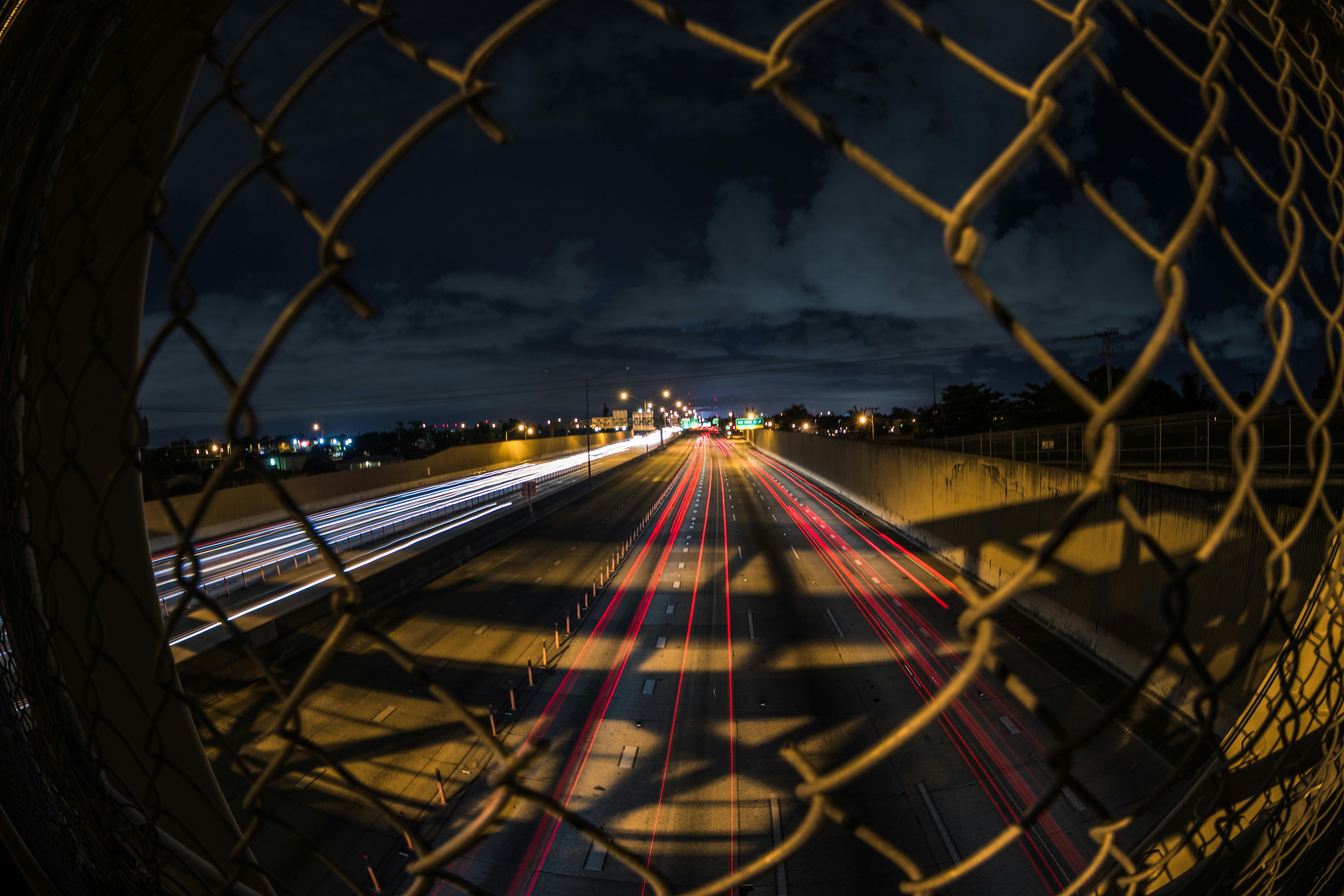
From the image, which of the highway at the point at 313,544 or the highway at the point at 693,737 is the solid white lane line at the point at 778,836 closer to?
the highway at the point at 693,737

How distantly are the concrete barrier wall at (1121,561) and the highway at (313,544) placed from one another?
45.4ft

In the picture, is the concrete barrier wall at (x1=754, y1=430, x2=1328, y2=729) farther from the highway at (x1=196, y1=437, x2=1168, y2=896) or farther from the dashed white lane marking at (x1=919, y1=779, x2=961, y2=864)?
the dashed white lane marking at (x1=919, y1=779, x2=961, y2=864)

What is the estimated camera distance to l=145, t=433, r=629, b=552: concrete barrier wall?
24219 millimetres

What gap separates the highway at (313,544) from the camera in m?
18.0

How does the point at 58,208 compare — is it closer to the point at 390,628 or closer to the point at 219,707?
the point at 219,707

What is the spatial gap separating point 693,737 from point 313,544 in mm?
9584

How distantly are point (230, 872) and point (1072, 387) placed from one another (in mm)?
2581

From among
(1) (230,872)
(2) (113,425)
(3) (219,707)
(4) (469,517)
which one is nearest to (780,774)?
(1) (230,872)

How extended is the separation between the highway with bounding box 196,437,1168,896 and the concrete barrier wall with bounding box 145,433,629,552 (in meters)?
5.41

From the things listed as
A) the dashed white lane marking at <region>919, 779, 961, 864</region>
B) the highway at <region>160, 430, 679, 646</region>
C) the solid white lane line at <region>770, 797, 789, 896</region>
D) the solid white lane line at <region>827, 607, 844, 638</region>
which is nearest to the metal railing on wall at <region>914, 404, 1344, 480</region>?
the dashed white lane marking at <region>919, 779, 961, 864</region>

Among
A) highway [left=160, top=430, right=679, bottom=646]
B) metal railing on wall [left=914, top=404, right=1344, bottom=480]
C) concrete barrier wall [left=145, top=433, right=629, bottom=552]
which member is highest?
metal railing on wall [left=914, top=404, right=1344, bottom=480]

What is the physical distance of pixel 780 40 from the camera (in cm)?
108

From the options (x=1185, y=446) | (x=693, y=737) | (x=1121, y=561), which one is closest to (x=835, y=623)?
(x=1121, y=561)

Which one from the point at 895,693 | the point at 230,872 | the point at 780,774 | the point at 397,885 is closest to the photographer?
the point at 230,872
